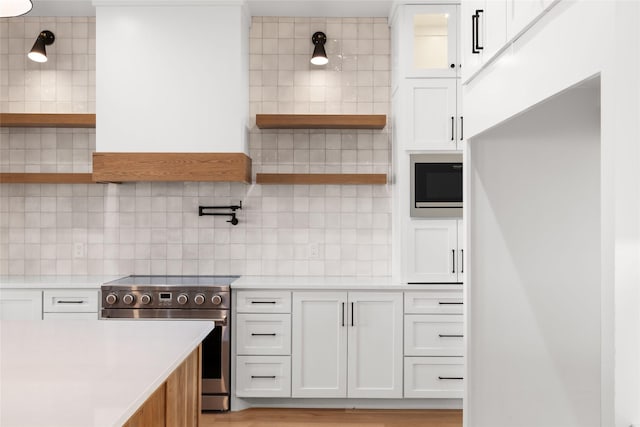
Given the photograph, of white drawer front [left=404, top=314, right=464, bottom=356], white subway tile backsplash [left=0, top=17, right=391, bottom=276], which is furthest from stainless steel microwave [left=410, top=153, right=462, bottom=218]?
white drawer front [left=404, top=314, right=464, bottom=356]

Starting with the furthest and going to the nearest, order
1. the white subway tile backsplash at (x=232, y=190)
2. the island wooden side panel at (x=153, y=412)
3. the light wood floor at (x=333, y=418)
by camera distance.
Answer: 1. the white subway tile backsplash at (x=232, y=190)
2. the light wood floor at (x=333, y=418)
3. the island wooden side panel at (x=153, y=412)

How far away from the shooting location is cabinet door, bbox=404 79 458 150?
12.0 ft

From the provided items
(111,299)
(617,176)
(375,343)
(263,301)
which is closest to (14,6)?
(617,176)

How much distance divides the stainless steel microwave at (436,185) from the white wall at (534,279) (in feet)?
6.46

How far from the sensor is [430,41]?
3727mm

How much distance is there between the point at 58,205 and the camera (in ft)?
13.5

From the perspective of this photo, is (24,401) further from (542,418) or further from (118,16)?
(118,16)

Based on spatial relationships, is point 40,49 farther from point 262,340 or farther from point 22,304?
point 262,340

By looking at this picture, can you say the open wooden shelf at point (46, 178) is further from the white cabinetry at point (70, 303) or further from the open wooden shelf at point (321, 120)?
the open wooden shelf at point (321, 120)

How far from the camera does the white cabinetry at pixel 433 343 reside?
357 cm

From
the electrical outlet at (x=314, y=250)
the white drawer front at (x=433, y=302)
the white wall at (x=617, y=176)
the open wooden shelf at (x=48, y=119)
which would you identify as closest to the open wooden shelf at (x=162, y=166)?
the open wooden shelf at (x=48, y=119)

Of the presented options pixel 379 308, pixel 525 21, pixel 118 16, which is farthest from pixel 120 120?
pixel 525 21

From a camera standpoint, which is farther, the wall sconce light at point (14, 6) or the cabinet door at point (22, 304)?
the cabinet door at point (22, 304)

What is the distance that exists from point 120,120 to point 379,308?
2.20 meters
